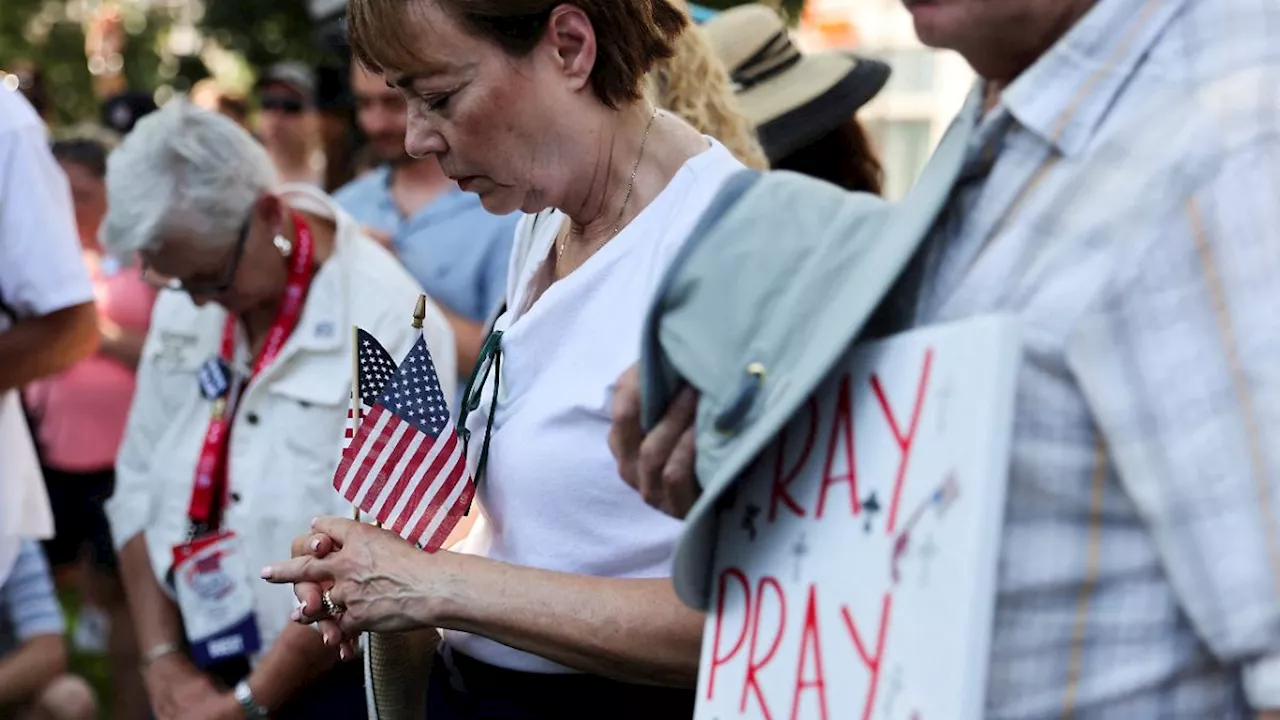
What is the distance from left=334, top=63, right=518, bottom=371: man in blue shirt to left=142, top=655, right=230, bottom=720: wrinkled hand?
35.7 inches

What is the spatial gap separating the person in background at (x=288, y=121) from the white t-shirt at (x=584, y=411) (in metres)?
4.38

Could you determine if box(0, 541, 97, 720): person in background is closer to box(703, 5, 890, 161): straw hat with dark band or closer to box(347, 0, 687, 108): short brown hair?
box(703, 5, 890, 161): straw hat with dark band

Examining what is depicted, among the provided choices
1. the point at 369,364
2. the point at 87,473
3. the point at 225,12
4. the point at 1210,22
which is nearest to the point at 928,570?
the point at 1210,22

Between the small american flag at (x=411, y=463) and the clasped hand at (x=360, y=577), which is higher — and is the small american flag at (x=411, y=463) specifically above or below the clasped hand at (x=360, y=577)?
above

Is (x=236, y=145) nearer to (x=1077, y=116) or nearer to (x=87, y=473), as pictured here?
A: (x=1077, y=116)

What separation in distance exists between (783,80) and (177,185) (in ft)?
4.23

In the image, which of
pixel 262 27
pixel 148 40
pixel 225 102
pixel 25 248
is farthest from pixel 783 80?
pixel 148 40

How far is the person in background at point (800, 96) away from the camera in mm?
3289

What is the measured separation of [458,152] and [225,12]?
10.7 meters

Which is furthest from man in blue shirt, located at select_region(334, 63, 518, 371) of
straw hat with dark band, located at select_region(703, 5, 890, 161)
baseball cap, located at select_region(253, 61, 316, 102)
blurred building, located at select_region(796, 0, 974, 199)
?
blurred building, located at select_region(796, 0, 974, 199)

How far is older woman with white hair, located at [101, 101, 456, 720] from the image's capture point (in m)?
3.15

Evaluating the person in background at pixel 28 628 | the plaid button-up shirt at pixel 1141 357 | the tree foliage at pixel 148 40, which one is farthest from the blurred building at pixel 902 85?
the plaid button-up shirt at pixel 1141 357

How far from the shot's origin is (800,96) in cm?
332

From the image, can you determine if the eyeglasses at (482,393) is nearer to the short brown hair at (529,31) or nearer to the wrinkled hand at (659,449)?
the short brown hair at (529,31)
